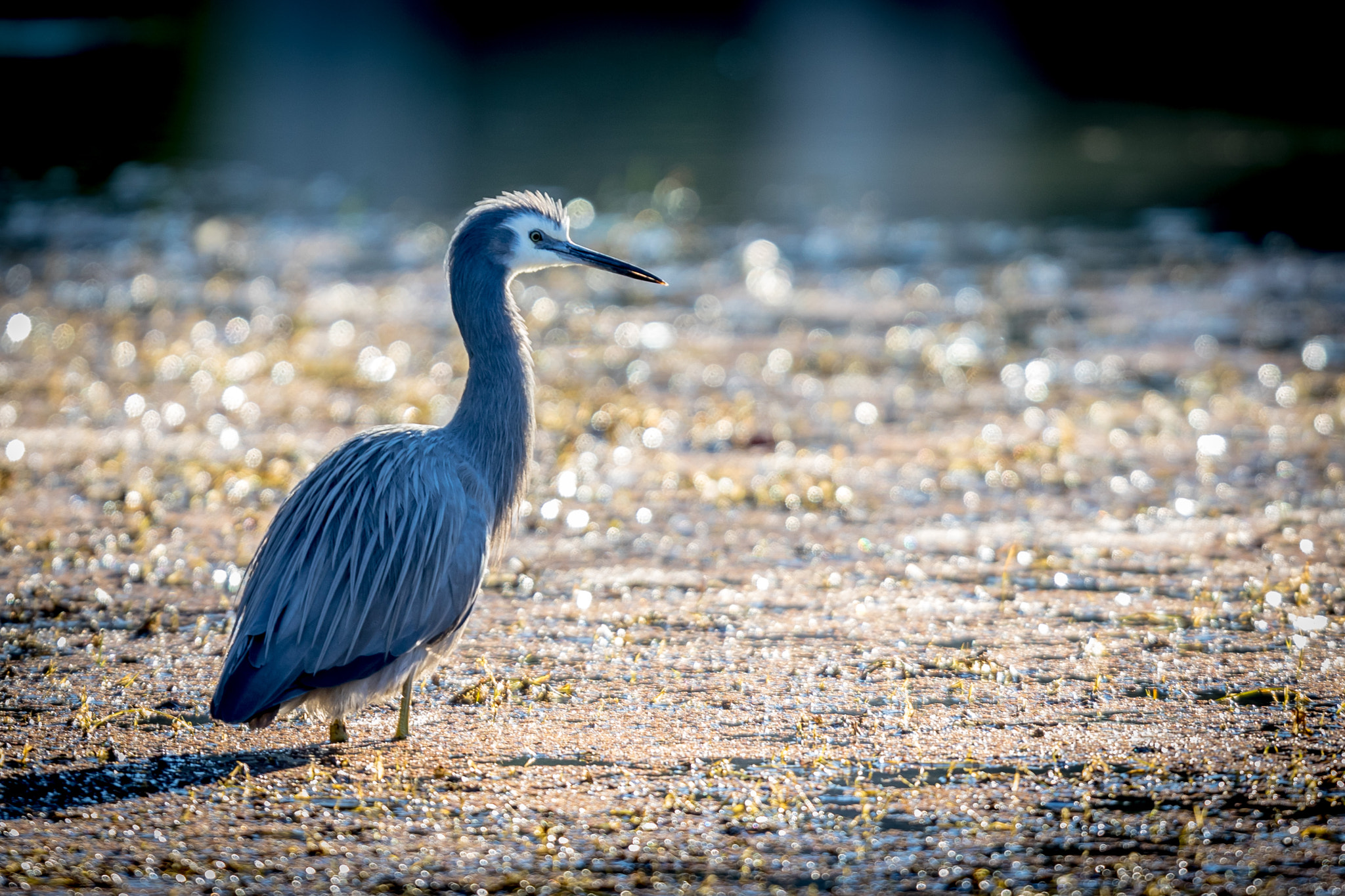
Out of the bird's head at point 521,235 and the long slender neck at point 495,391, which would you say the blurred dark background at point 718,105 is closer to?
the bird's head at point 521,235

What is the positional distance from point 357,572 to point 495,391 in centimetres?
84

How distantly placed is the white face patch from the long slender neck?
0.11 meters

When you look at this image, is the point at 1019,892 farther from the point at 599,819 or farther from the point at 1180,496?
the point at 1180,496

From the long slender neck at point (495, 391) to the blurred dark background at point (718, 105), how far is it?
446 inches

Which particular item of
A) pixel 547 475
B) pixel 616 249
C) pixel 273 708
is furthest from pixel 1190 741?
pixel 616 249

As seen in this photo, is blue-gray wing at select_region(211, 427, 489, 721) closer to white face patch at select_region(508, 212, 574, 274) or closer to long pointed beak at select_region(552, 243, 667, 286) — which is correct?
white face patch at select_region(508, 212, 574, 274)

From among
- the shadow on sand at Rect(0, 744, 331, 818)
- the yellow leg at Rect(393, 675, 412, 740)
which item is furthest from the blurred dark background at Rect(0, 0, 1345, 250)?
the shadow on sand at Rect(0, 744, 331, 818)

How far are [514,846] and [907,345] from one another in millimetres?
7294

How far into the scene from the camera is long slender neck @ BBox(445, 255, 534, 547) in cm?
505

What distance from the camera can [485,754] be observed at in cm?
450

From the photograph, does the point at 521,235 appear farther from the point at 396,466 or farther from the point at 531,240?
the point at 396,466

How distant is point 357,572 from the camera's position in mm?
4586

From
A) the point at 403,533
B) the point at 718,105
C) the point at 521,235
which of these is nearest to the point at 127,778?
the point at 403,533

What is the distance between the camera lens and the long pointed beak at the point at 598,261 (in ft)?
17.6
